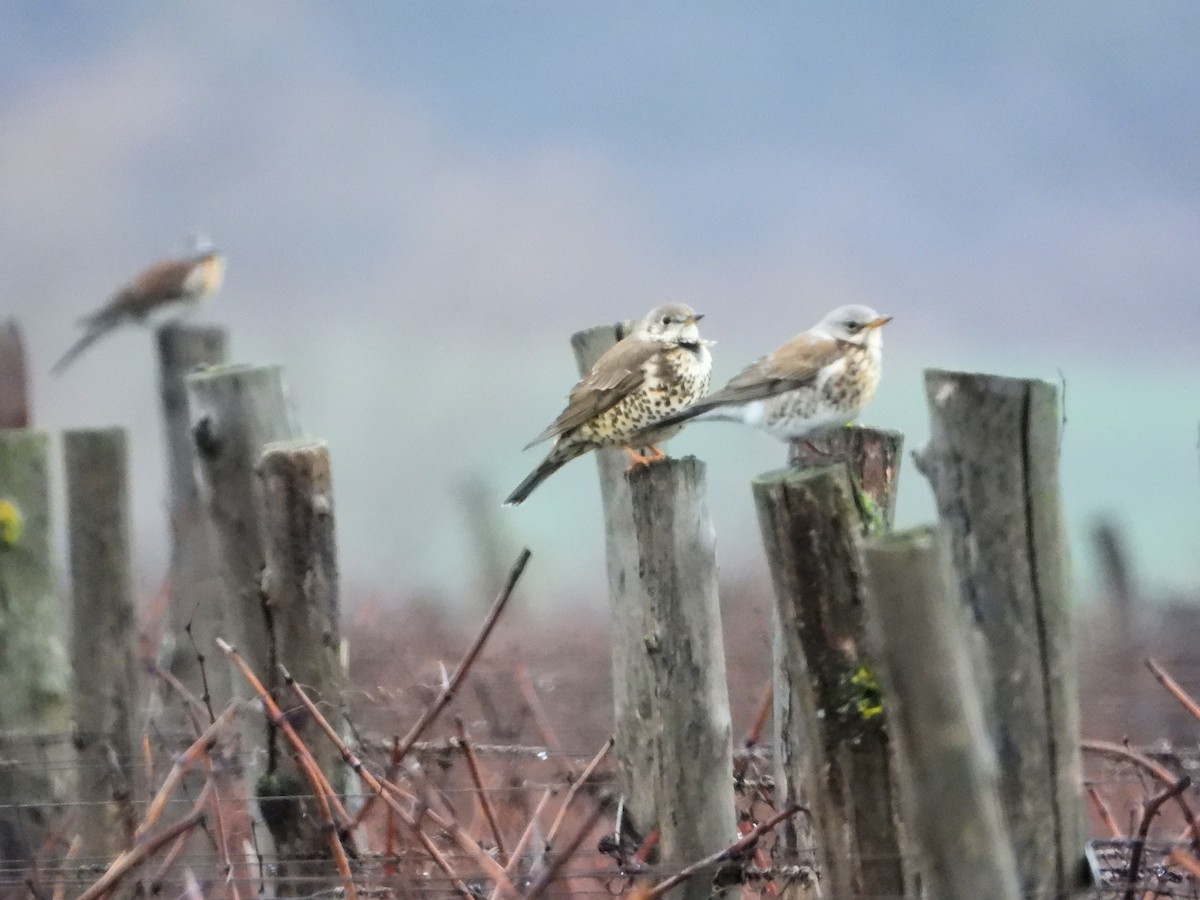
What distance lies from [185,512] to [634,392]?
1.83 m

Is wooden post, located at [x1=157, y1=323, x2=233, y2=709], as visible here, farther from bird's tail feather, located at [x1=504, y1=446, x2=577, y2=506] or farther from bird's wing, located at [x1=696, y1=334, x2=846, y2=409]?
bird's wing, located at [x1=696, y1=334, x2=846, y2=409]

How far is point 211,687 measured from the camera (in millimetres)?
4238

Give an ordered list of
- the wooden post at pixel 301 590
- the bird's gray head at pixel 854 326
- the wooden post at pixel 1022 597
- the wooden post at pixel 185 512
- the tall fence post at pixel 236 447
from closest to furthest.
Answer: the wooden post at pixel 1022 597 < the wooden post at pixel 301 590 < the tall fence post at pixel 236 447 < the bird's gray head at pixel 854 326 < the wooden post at pixel 185 512

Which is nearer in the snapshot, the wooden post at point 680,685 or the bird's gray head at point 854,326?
the wooden post at point 680,685

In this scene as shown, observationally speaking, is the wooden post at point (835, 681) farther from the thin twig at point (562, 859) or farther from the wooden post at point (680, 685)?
the wooden post at point (680, 685)

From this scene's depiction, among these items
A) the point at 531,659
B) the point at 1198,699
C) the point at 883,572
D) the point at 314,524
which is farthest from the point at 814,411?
the point at 531,659

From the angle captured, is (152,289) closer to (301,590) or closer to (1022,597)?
(301,590)

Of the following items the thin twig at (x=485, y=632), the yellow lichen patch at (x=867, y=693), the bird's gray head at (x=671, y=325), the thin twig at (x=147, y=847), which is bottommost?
the thin twig at (x=147, y=847)

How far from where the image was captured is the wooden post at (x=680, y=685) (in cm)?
269

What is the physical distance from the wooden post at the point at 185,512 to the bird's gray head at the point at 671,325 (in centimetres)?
162

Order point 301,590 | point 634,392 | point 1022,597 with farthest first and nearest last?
point 634,392 < point 301,590 < point 1022,597

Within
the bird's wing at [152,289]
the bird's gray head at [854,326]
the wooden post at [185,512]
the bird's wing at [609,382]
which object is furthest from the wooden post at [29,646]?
the bird's wing at [152,289]

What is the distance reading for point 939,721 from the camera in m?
1.72

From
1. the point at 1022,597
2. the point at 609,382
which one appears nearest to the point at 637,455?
the point at 609,382
